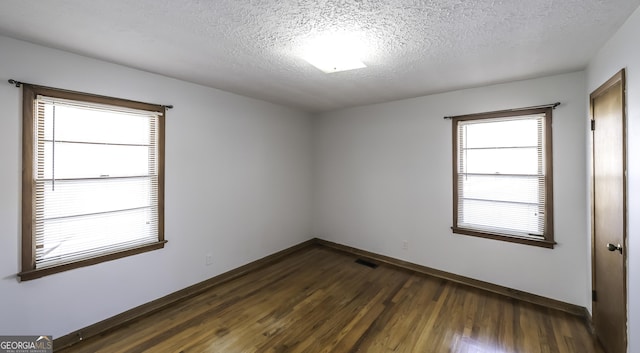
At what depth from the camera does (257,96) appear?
11.7 ft

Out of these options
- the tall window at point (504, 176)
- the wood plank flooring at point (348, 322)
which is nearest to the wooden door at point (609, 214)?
the wood plank flooring at point (348, 322)

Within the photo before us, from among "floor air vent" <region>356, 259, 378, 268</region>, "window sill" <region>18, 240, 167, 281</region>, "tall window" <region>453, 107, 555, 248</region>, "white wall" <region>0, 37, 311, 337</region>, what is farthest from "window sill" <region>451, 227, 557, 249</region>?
"window sill" <region>18, 240, 167, 281</region>

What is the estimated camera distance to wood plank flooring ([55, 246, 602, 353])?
83.3 inches

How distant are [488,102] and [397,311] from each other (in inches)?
102

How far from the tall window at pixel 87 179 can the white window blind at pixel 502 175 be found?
11.8ft

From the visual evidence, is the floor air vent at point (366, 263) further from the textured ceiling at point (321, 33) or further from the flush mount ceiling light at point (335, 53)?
the flush mount ceiling light at point (335, 53)

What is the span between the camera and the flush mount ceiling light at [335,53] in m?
1.93

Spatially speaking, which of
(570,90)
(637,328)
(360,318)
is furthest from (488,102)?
(360,318)

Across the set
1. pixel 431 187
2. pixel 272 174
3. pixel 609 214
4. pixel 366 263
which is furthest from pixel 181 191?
pixel 609 214

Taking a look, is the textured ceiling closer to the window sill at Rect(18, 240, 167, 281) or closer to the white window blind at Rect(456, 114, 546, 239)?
the white window blind at Rect(456, 114, 546, 239)

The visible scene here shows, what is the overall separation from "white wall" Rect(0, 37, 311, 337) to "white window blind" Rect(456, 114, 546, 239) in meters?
2.57

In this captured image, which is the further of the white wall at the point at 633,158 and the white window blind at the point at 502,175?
the white window blind at the point at 502,175

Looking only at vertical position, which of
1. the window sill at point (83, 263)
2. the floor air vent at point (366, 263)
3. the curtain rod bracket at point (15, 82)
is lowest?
the floor air vent at point (366, 263)

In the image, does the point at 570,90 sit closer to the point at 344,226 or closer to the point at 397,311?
the point at 397,311
